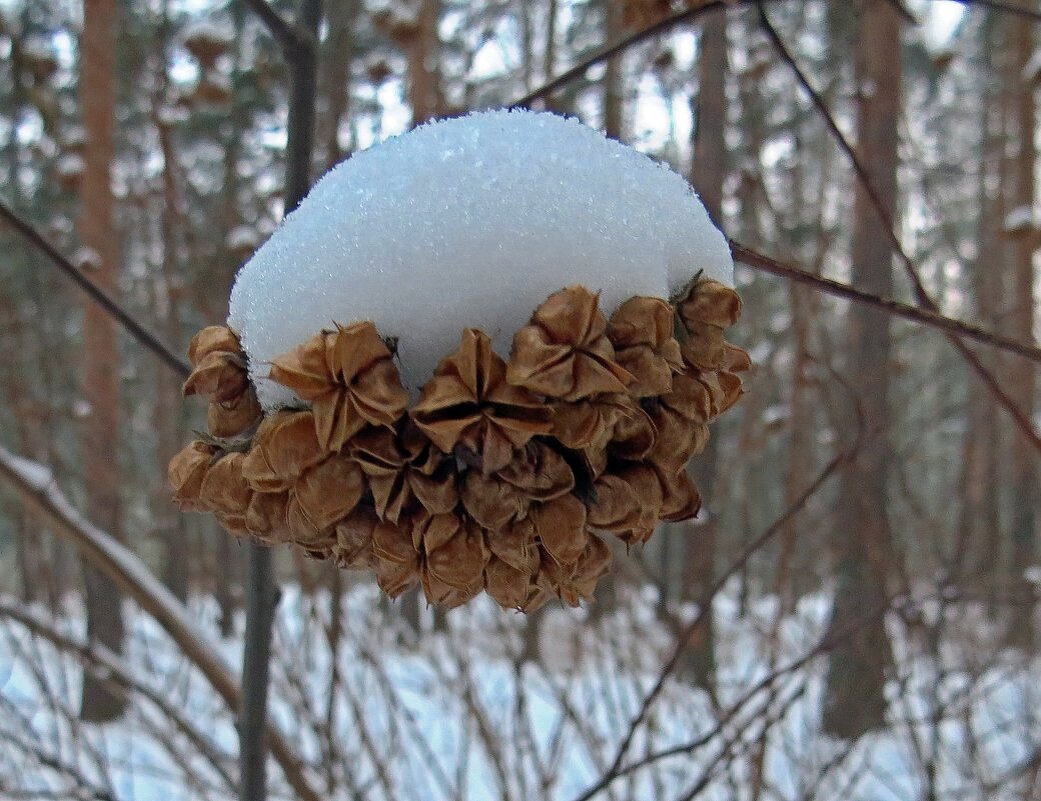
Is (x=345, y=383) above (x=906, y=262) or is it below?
below

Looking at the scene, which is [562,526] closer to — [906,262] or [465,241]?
[465,241]

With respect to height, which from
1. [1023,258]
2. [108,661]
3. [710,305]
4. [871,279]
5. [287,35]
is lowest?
[108,661]

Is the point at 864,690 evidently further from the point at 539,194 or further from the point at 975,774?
the point at 539,194

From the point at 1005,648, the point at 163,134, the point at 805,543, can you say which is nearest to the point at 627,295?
the point at 163,134

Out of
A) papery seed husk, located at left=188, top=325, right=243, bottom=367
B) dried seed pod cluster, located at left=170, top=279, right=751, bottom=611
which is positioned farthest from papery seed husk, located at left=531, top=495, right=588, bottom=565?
papery seed husk, located at left=188, top=325, right=243, bottom=367

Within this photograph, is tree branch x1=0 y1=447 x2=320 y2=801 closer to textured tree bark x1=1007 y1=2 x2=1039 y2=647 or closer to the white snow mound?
the white snow mound

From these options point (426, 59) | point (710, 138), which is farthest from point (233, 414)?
point (426, 59)

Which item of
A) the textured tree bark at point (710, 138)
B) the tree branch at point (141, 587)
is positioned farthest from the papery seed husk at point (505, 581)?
the textured tree bark at point (710, 138)

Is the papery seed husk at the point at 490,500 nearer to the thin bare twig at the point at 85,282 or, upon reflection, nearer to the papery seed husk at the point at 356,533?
the papery seed husk at the point at 356,533
